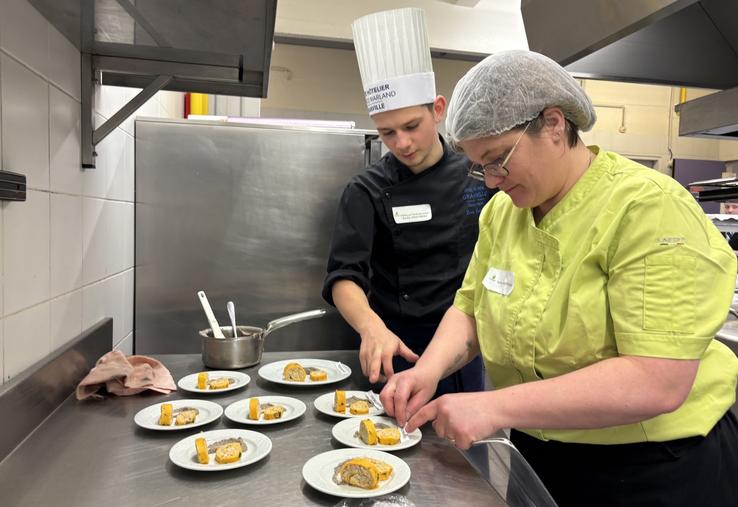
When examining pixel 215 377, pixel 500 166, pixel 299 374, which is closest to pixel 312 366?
pixel 299 374

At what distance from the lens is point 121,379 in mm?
1252

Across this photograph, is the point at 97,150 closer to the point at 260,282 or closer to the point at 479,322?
the point at 260,282

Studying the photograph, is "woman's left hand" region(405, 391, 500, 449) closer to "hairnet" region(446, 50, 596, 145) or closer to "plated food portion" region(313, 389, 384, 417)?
"plated food portion" region(313, 389, 384, 417)

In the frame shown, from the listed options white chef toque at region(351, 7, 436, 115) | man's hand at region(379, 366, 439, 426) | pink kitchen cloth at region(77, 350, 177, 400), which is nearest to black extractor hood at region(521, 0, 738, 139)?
white chef toque at region(351, 7, 436, 115)

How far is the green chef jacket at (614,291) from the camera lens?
81cm

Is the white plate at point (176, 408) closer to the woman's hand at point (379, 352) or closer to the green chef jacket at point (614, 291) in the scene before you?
the woman's hand at point (379, 352)

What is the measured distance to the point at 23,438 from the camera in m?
0.99

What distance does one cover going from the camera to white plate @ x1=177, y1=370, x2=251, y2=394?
126 cm

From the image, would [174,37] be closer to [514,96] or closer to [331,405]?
[514,96]

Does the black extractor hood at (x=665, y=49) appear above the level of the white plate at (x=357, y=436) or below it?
above

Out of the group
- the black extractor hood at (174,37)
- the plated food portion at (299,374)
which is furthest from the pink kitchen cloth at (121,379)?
the black extractor hood at (174,37)

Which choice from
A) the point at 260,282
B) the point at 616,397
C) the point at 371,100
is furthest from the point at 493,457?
the point at 260,282

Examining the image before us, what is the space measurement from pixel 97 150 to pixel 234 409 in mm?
832

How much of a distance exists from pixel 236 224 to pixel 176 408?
92cm
